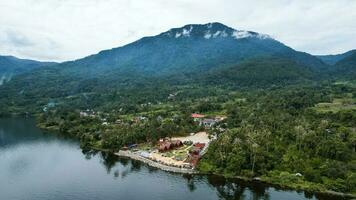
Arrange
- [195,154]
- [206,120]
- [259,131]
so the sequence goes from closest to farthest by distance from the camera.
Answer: [195,154]
[259,131]
[206,120]

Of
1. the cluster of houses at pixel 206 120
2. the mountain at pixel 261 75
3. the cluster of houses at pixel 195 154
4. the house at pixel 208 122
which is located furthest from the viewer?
the mountain at pixel 261 75

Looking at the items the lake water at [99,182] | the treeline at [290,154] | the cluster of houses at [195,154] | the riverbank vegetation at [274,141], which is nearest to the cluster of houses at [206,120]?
the riverbank vegetation at [274,141]

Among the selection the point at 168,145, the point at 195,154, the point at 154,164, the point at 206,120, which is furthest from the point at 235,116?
the point at 154,164

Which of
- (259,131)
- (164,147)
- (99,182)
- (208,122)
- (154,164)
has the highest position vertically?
(259,131)

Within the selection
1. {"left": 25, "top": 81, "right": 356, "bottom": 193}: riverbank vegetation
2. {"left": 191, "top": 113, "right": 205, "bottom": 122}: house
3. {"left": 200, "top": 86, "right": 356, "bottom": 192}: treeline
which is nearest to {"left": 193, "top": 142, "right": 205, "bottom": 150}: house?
{"left": 25, "top": 81, "right": 356, "bottom": 193}: riverbank vegetation

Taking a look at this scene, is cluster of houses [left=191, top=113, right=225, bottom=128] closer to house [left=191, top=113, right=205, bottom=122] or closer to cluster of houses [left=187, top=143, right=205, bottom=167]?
house [left=191, top=113, right=205, bottom=122]

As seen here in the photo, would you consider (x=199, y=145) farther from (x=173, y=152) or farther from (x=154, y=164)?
(x=154, y=164)

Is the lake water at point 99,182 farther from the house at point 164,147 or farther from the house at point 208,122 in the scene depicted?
the house at point 208,122

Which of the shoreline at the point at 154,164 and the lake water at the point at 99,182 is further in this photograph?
the shoreline at the point at 154,164
